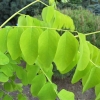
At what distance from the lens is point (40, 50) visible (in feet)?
2.90

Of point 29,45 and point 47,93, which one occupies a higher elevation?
point 29,45

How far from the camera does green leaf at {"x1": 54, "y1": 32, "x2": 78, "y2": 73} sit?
2.80ft

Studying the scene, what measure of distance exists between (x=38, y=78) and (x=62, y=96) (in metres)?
0.24

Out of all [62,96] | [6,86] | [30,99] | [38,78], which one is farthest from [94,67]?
[30,99]

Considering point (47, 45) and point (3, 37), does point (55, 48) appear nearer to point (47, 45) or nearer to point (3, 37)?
point (47, 45)

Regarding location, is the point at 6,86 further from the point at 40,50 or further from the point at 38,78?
the point at 40,50

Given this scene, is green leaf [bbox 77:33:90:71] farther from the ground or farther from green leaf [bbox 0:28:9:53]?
the ground

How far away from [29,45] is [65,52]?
0.39ft

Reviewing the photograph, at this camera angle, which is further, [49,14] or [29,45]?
[49,14]

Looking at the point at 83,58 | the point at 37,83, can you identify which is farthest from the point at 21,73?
the point at 83,58

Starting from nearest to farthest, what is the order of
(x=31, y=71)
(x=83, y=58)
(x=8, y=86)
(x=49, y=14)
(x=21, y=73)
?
(x=83, y=58) → (x=49, y=14) → (x=31, y=71) → (x=21, y=73) → (x=8, y=86)

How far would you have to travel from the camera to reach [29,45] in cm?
90

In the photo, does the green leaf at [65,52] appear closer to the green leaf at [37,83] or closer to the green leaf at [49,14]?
the green leaf at [49,14]

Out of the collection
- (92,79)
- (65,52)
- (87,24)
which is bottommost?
(87,24)
